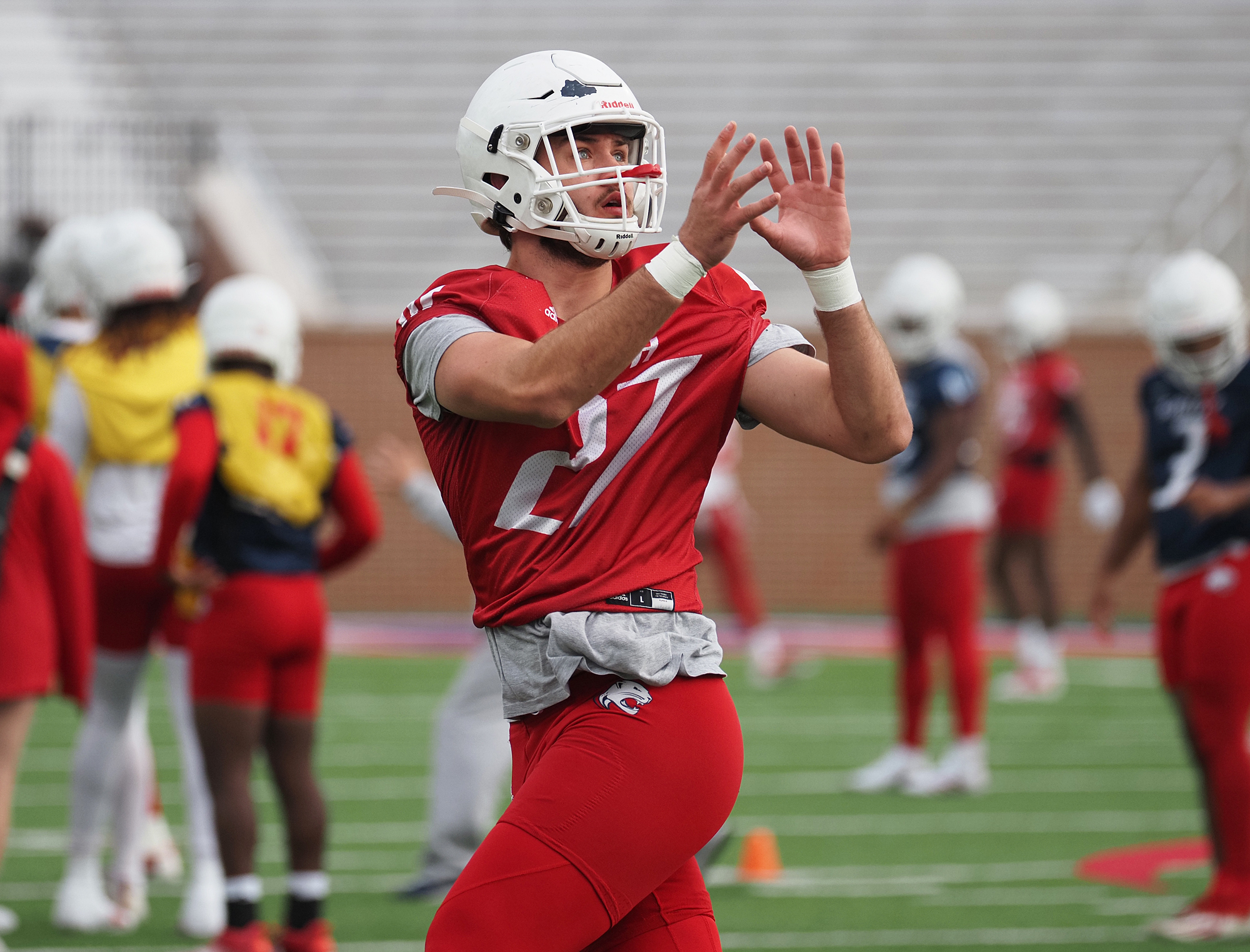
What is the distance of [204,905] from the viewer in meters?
5.48

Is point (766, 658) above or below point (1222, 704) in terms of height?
below

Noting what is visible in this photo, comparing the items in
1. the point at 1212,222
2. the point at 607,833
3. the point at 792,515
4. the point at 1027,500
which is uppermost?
the point at 1212,222

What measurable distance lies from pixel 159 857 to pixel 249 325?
2292 mm

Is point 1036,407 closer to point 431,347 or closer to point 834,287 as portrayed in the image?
point 834,287

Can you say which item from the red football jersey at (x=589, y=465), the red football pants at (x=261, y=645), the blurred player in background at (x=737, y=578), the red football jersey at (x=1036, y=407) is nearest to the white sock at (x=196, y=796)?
the red football pants at (x=261, y=645)

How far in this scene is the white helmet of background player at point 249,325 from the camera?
5203mm

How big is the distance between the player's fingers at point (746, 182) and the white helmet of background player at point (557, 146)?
0.28 metres

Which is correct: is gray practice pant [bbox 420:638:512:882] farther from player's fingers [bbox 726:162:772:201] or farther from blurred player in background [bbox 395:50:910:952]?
player's fingers [bbox 726:162:772:201]

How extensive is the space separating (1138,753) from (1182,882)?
3.02 m

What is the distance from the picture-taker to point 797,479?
16.0 meters

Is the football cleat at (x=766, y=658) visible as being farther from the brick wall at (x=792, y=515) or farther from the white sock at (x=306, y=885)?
the white sock at (x=306, y=885)

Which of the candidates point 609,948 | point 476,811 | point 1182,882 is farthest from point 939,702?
point 609,948

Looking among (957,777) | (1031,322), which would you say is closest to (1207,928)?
(957,777)

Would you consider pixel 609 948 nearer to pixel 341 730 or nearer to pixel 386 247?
pixel 341 730
